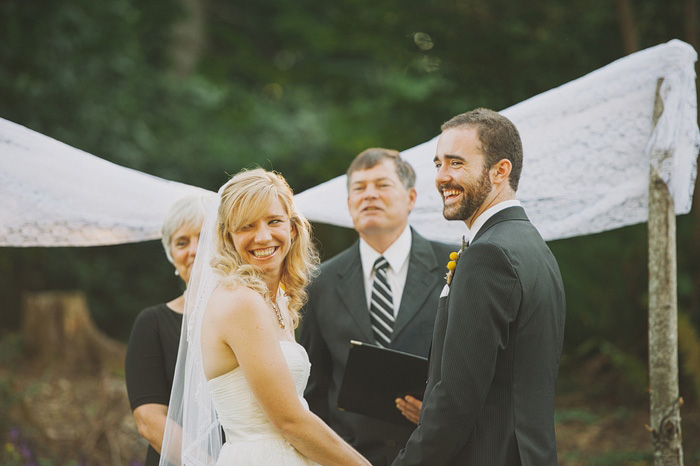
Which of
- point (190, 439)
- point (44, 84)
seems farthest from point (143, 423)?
point (44, 84)

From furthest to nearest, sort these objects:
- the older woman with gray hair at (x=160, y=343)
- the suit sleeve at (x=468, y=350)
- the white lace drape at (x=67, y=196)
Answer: the white lace drape at (x=67, y=196) → the older woman with gray hair at (x=160, y=343) → the suit sleeve at (x=468, y=350)

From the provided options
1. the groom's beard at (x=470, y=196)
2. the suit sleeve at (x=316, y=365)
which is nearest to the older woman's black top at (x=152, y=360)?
the suit sleeve at (x=316, y=365)

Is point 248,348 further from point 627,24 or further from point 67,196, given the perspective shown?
point 627,24

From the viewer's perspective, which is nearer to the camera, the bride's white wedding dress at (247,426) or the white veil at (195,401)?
the bride's white wedding dress at (247,426)

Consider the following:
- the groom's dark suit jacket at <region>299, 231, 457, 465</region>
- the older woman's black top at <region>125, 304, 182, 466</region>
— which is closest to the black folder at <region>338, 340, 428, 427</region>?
the groom's dark suit jacket at <region>299, 231, 457, 465</region>

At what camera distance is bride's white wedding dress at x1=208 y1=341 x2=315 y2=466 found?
2756 mm

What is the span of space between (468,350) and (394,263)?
4.83 ft

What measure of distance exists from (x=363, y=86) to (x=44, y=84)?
4154 millimetres

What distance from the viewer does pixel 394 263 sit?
3932mm

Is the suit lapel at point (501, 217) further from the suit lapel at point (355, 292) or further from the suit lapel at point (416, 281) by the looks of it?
the suit lapel at point (355, 292)

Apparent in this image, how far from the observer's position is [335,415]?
148 inches

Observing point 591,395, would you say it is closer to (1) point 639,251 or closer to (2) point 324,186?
(1) point 639,251

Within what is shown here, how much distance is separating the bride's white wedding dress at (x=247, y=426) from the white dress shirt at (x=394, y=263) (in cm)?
114

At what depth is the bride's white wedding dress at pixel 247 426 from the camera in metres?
2.76
